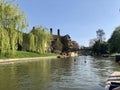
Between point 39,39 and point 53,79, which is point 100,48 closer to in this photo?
point 39,39

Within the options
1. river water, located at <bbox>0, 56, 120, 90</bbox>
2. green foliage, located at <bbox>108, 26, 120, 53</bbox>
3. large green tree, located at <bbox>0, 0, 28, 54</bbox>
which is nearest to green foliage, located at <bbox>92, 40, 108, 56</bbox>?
green foliage, located at <bbox>108, 26, 120, 53</bbox>

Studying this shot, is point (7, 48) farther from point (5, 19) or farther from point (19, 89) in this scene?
point (19, 89)

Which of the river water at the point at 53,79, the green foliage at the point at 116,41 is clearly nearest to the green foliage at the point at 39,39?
the green foliage at the point at 116,41

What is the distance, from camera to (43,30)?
349ft

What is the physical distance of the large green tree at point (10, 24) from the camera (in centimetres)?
5257

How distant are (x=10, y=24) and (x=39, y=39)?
42196 mm

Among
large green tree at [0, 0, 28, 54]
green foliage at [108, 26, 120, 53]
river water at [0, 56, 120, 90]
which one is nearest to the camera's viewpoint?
river water at [0, 56, 120, 90]

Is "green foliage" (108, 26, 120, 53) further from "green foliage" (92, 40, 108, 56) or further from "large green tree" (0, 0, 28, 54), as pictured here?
"large green tree" (0, 0, 28, 54)

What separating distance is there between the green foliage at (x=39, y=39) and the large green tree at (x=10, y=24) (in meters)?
30.7

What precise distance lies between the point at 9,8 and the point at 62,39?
119 metres

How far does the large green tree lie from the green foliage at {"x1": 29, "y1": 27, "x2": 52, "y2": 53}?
30.7 m

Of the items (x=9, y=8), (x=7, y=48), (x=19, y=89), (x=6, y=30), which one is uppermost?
(x=9, y=8)

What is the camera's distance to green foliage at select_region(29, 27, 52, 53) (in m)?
91.5

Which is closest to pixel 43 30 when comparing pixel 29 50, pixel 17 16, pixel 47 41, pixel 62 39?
pixel 47 41
